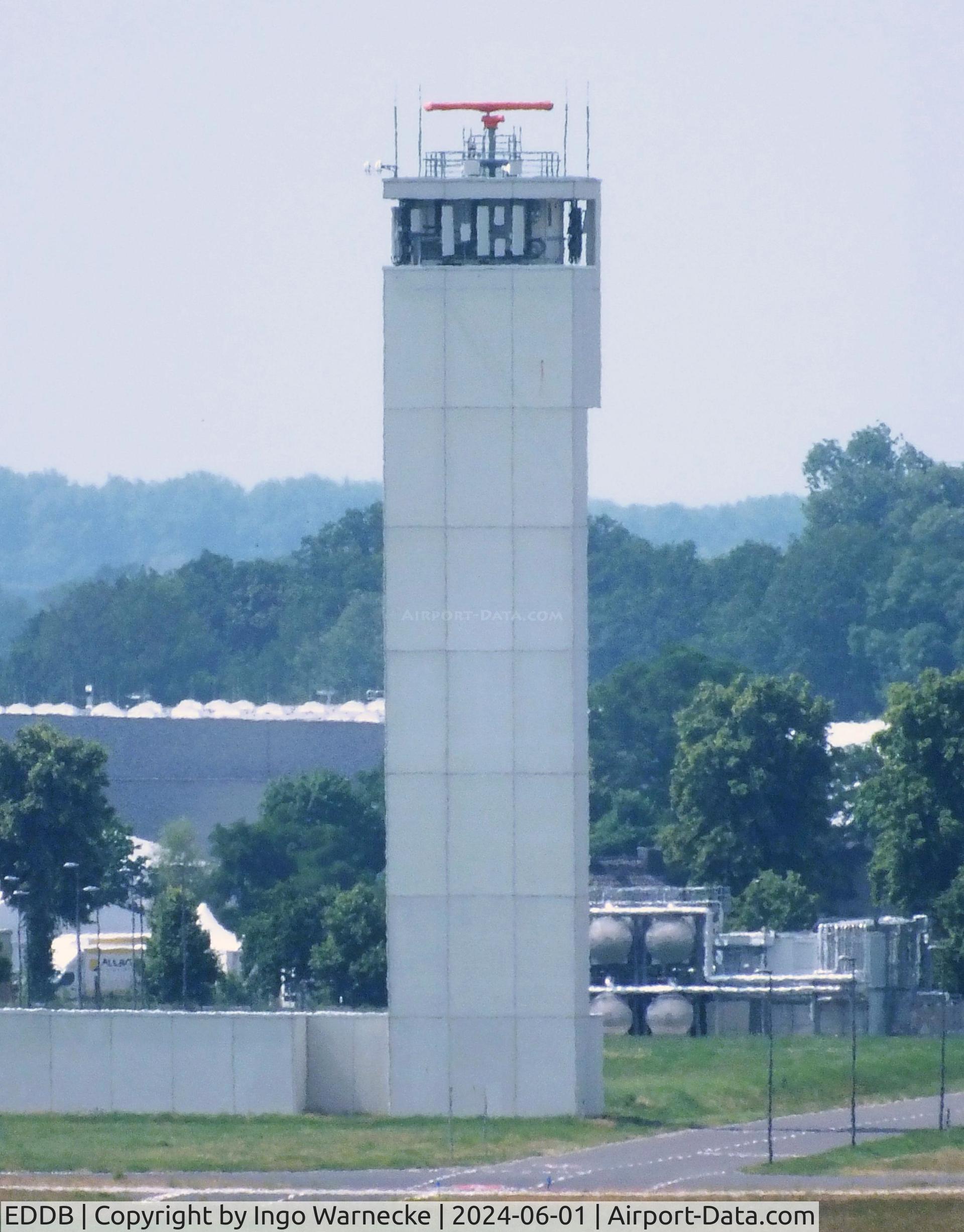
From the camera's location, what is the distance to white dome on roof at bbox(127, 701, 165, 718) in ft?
572

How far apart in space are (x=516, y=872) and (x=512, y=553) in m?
8.16

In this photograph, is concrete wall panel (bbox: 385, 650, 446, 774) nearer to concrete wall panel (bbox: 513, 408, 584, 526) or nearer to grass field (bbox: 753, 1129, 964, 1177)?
concrete wall panel (bbox: 513, 408, 584, 526)

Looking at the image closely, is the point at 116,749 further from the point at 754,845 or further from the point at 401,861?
the point at 401,861

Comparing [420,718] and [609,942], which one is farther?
[609,942]

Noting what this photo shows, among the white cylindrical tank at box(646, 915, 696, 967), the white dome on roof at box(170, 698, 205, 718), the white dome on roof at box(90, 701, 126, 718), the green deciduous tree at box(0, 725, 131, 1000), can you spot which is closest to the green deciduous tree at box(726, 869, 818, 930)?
the white cylindrical tank at box(646, 915, 696, 967)

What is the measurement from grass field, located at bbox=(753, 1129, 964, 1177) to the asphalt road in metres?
0.82

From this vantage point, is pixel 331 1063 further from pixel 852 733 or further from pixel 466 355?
A: pixel 852 733

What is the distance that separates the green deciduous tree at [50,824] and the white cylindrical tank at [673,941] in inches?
823

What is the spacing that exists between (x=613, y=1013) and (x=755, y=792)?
26989 mm

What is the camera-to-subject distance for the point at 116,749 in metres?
171

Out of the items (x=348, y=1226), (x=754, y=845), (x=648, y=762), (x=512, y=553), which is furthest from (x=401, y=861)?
(x=648, y=762)

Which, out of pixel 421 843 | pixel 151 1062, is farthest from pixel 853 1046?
pixel 151 1062

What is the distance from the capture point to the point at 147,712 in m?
187

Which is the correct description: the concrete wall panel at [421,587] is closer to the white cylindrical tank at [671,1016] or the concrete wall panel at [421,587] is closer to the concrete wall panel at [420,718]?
the concrete wall panel at [420,718]
